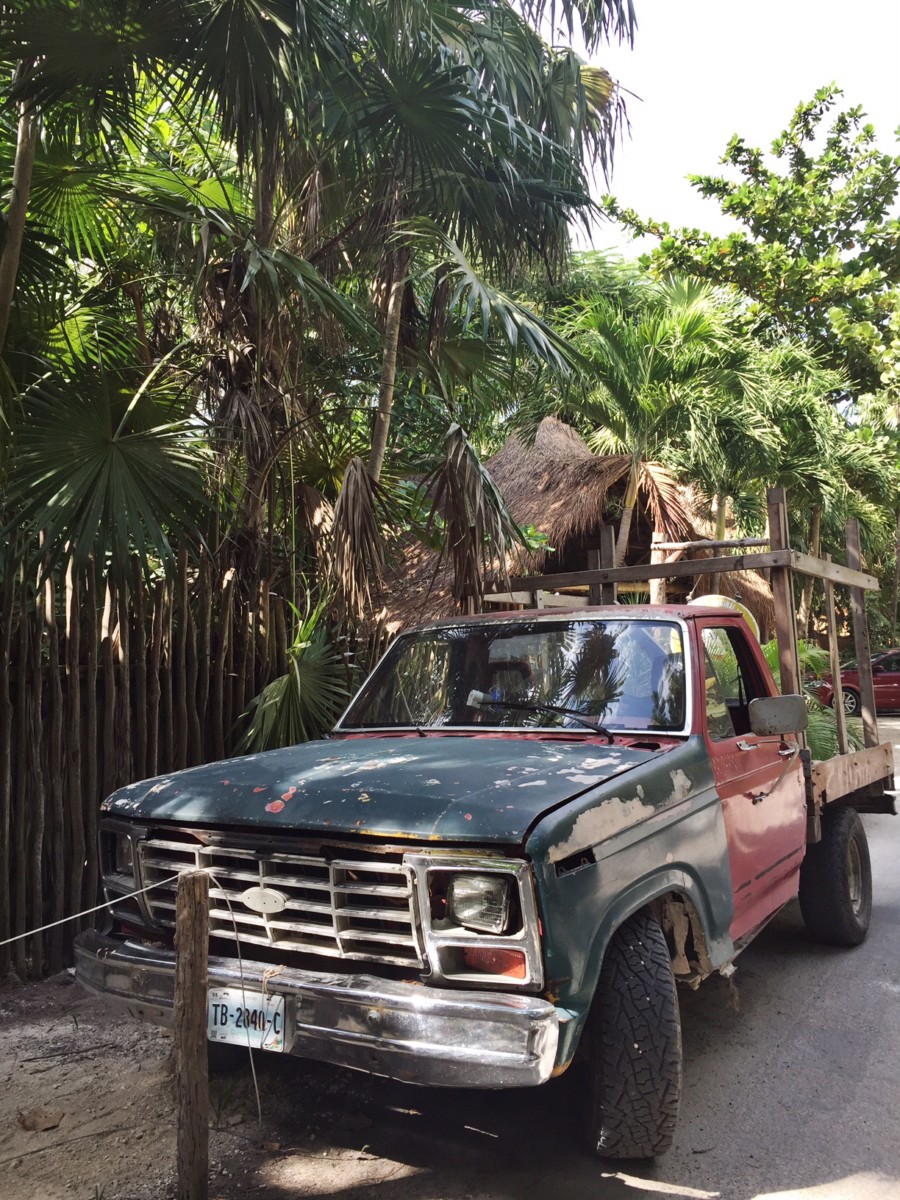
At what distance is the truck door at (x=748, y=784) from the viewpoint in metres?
4.00

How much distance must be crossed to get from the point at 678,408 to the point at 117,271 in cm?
712

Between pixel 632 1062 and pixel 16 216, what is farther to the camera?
pixel 16 216

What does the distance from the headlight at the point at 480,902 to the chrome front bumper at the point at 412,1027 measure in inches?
7.4

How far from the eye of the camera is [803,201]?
22.2 m

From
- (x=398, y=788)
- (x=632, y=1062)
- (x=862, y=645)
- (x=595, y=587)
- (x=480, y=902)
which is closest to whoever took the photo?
(x=480, y=902)

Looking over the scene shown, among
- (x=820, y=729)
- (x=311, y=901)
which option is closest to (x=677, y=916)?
(x=311, y=901)

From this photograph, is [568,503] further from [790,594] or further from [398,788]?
[398,788]

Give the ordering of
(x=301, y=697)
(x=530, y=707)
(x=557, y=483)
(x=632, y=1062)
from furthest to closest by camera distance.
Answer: (x=557, y=483) → (x=301, y=697) → (x=530, y=707) → (x=632, y=1062)

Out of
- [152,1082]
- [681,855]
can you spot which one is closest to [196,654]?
[152,1082]

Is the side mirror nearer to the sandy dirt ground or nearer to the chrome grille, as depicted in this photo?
the sandy dirt ground

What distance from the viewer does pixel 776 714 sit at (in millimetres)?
4195

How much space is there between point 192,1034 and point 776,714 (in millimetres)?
2645

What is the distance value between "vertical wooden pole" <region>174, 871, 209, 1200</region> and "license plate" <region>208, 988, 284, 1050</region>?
17cm

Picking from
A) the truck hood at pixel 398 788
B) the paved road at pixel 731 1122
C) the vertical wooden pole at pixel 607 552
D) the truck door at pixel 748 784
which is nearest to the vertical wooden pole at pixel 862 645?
the vertical wooden pole at pixel 607 552
